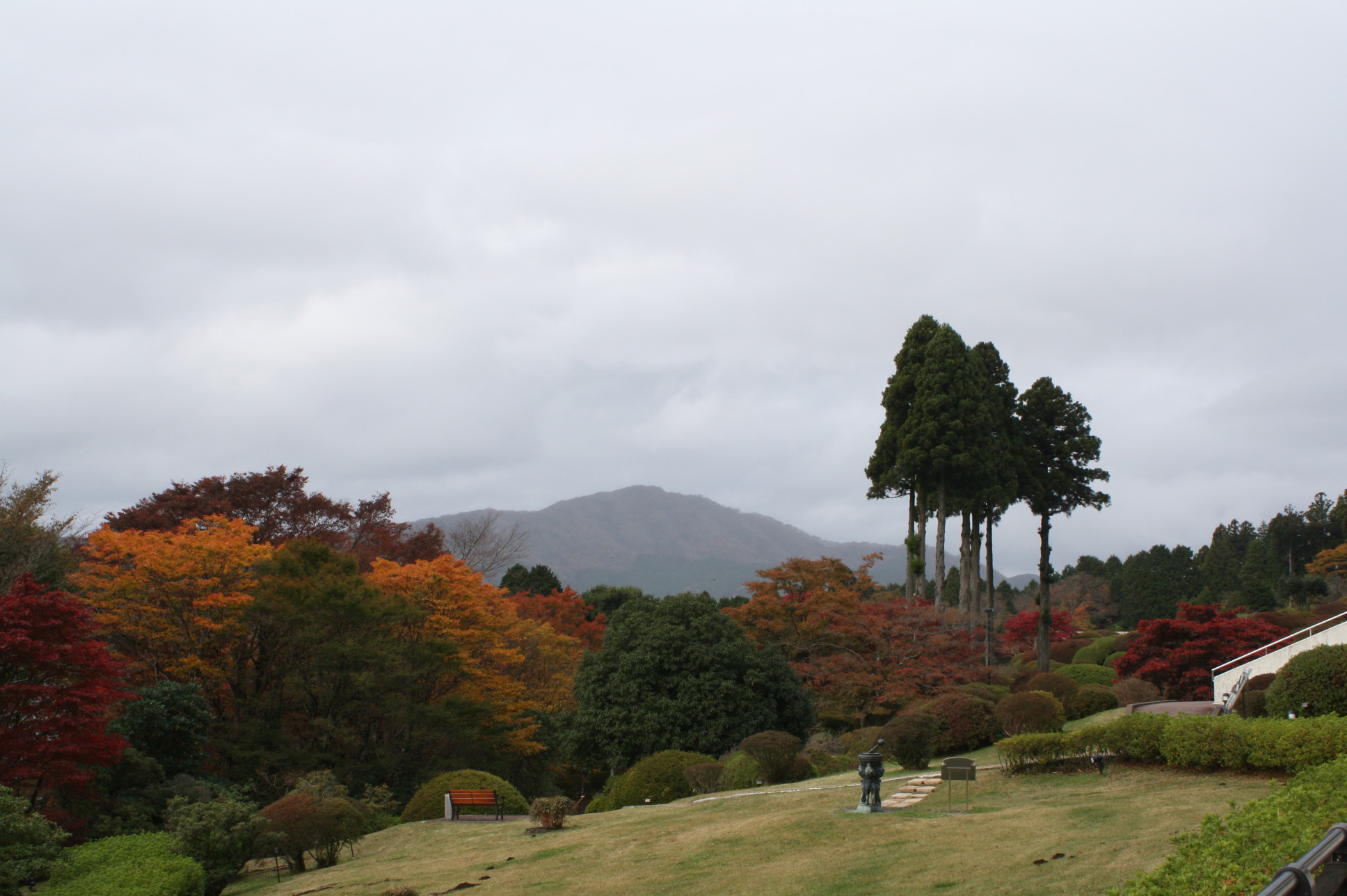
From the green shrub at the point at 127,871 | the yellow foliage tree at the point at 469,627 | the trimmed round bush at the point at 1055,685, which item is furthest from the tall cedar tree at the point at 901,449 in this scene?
the green shrub at the point at 127,871

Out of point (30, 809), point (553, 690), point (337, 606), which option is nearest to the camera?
point (30, 809)

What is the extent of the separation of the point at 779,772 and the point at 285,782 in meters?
13.7

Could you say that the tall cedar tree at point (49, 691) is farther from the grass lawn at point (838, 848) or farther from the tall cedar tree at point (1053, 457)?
the tall cedar tree at point (1053, 457)

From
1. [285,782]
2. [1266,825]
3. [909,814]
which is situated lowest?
[285,782]

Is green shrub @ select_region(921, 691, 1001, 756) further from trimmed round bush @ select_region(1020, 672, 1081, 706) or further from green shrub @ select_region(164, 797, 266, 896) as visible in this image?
green shrub @ select_region(164, 797, 266, 896)

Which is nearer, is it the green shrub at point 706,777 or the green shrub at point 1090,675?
the green shrub at point 706,777

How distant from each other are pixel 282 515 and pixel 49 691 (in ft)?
84.3

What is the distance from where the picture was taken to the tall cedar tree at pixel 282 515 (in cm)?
3869

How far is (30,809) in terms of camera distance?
17.0 metres

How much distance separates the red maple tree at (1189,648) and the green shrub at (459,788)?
61.0ft

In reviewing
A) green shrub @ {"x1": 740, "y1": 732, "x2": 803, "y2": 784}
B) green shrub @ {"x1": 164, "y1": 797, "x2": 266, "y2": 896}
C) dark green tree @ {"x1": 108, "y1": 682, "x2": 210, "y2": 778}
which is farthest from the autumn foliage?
green shrub @ {"x1": 164, "y1": 797, "x2": 266, "y2": 896}

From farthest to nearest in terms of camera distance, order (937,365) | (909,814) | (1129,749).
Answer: (937,365)
(1129,749)
(909,814)

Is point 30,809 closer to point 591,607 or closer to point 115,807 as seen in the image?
point 115,807

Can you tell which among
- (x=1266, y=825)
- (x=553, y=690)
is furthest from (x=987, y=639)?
(x=1266, y=825)
